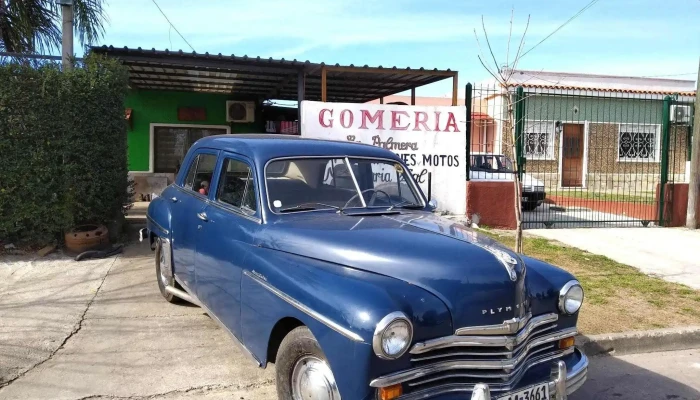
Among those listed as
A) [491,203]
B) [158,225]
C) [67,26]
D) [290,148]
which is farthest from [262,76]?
[290,148]

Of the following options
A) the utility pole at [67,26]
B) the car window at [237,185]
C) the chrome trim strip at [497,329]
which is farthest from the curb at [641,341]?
the utility pole at [67,26]

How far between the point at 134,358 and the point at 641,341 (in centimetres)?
438

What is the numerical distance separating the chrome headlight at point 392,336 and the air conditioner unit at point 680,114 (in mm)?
10704

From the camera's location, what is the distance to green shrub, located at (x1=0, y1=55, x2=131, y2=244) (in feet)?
23.4

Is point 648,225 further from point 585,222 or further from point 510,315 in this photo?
point 510,315

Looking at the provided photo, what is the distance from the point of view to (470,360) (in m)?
2.81

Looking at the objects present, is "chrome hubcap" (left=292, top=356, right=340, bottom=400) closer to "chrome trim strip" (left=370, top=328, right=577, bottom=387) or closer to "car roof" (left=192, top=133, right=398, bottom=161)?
"chrome trim strip" (left=370, top=328, right=577, bottom=387)

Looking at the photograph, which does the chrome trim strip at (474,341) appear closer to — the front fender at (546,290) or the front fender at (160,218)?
the front fender at (546,290)

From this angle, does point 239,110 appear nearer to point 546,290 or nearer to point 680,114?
point 680,114

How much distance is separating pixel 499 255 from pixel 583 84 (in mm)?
20222

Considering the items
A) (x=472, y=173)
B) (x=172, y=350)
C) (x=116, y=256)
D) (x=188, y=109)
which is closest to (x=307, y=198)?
(x=172, y=350)

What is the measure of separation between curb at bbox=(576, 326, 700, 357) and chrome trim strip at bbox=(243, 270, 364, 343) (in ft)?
9.79

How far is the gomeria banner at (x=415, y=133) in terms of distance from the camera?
927cm

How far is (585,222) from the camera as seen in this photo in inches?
440
